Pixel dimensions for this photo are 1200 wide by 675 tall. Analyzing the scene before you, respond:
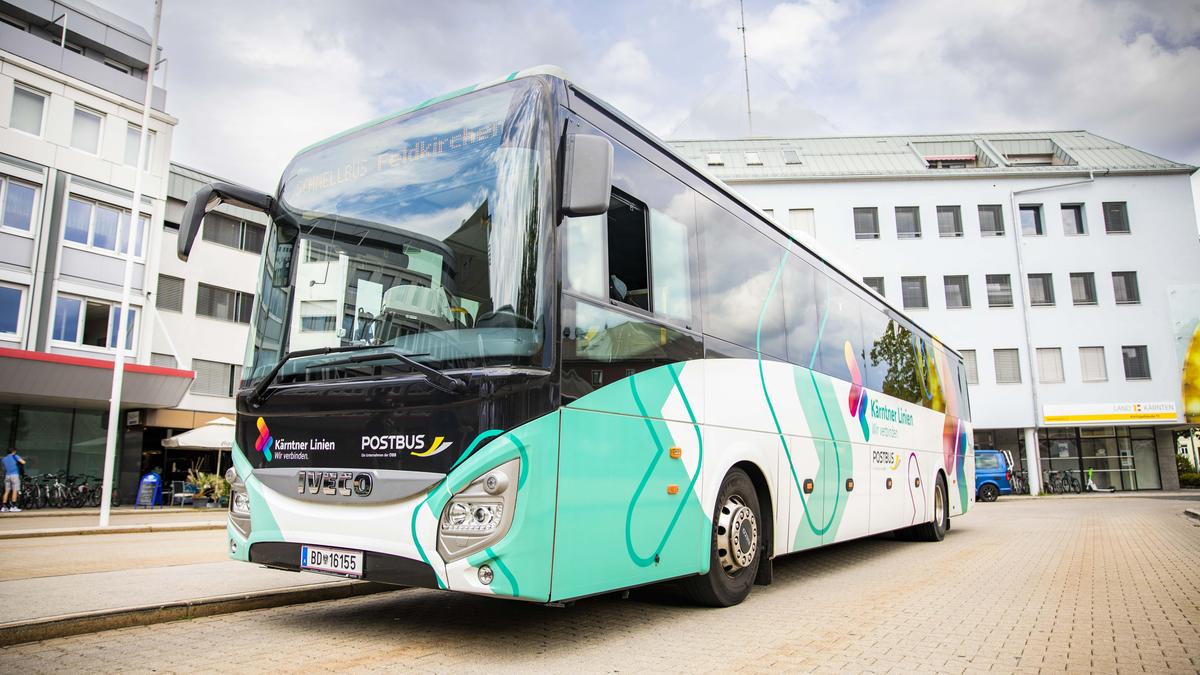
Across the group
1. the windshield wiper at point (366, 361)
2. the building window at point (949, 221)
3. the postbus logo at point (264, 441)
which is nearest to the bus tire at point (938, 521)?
the windshield wiper at point (366, 361)

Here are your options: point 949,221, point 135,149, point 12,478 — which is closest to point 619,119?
point 12,478

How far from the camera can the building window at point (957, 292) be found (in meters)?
38.4

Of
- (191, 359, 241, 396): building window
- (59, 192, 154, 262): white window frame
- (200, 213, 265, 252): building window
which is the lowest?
(191, 359, 241, 396): building window

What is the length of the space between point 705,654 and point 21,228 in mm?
26927

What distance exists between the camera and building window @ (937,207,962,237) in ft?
128

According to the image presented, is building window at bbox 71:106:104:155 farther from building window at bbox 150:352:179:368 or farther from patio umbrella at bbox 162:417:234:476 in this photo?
patio umbrella at bbox 162:417:234:476

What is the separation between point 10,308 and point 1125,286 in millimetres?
44850

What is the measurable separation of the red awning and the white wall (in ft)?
85.0

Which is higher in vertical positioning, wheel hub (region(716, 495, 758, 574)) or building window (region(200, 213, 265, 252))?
building window (region(200, 213, 265, 252))

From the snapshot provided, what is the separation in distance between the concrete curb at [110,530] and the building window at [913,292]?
Answer: 31.4 m

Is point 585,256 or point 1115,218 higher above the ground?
point 1115,218

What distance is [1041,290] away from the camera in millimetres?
38594

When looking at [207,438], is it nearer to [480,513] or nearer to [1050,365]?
[480,513]

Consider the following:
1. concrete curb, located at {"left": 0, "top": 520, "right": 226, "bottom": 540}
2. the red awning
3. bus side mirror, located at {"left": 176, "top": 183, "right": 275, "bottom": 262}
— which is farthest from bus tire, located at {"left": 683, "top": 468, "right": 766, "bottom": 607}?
the red awning
